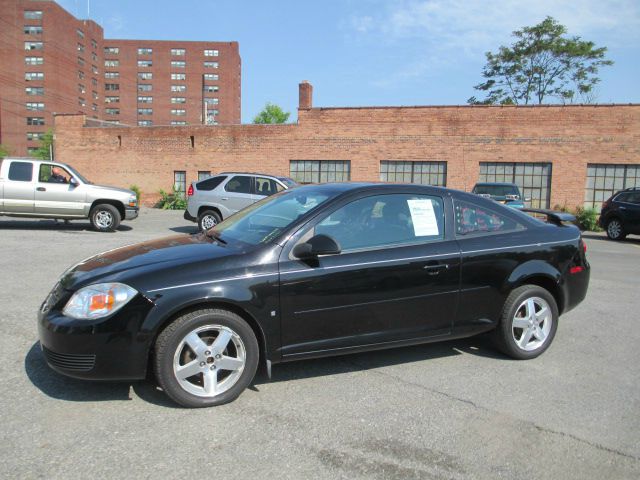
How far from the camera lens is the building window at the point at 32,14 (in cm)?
8225

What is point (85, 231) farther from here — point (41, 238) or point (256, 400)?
point (256, 400)

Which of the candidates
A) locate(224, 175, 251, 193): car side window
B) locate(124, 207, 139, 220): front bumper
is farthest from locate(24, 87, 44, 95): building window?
locate(224, 175, 251, 193): car side window

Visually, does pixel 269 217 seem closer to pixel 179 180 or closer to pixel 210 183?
Answer: pixel 210 183

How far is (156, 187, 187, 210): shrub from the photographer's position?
2589 centimetres

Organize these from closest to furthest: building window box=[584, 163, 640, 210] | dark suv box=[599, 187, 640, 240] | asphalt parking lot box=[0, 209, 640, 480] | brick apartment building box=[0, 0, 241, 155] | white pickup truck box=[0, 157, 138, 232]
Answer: asphalt parking lot box=[0, 209, 640, 480] < white pickup truck box=[0, 157, 138, 232] < dark suv box=[599, 187, 640, 240] < building window box=[584, 163, 640, 210] < brick apartment building box=[0, 0, 241, 155]

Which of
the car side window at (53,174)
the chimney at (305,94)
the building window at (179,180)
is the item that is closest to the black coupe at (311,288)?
the car side window at (53,174)

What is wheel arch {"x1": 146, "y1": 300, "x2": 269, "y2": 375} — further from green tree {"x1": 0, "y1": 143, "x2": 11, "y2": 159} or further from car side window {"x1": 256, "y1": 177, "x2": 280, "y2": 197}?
green tree {"x1": 0, "y1": 143, "x2": 11, "y2": 159}

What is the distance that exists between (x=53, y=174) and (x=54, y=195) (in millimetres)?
569

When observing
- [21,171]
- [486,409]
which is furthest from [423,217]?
[21,171]

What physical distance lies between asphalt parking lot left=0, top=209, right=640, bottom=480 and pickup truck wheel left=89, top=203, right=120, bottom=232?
9099 millimetres

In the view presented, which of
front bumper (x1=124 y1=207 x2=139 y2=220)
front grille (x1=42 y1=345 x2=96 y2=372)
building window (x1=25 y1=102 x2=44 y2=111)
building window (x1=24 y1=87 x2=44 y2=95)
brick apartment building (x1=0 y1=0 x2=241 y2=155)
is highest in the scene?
brick apartment building (x1=0 y1=0 x2=241 y2=155)

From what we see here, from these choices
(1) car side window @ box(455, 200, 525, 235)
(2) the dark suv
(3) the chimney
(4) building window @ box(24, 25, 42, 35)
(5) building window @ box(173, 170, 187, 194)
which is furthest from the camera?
(4) building window @ box(24, 25, 42, 35)

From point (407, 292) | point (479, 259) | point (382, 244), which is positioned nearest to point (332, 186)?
point (382, 244)

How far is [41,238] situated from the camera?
1156 cm
